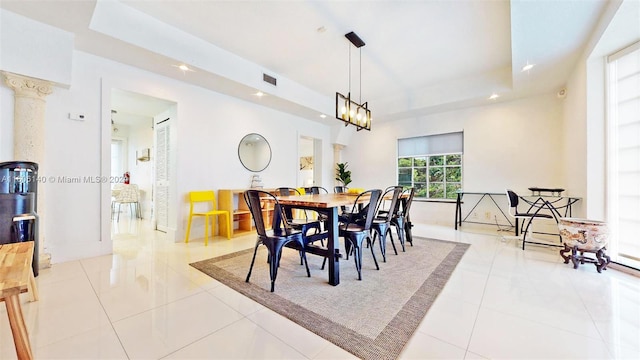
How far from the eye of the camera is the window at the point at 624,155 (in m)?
2.69

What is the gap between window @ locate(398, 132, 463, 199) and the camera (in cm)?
545

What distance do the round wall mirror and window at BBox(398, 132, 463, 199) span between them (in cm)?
337

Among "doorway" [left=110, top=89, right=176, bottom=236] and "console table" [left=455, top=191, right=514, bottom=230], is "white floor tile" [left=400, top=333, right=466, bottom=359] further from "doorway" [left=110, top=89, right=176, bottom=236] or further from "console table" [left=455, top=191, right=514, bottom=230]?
"doorway" [left=110, top=89, right=176, bottom=236]

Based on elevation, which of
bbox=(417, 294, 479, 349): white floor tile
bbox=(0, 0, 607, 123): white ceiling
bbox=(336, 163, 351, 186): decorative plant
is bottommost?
bbox=(417, 294, 479, 349): white floor tile

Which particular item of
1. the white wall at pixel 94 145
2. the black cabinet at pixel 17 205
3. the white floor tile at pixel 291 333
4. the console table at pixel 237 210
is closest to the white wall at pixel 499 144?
the console table at pixel 237 210

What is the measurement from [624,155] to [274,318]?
4212 millimetres

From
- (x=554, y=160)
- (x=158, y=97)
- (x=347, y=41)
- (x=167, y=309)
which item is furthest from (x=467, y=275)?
(x=158, y=97)

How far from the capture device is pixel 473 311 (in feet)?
5.90

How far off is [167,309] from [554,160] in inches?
240

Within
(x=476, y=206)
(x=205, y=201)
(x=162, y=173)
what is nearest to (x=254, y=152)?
(x=205, y=201)

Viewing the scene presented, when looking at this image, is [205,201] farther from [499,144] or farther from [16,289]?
[499,144]

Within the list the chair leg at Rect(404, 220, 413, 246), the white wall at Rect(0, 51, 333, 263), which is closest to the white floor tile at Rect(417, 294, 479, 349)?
the chair leg at Rect(404, 220, 413, 246)

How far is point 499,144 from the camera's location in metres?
4.90

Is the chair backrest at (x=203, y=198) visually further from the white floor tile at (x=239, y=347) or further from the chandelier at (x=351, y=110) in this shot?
the white floor tile at (x=239, y=347)
